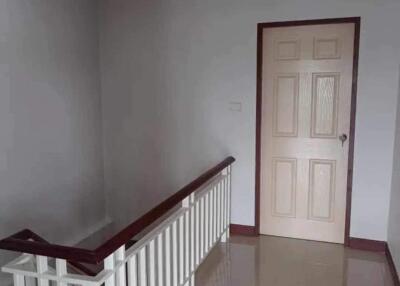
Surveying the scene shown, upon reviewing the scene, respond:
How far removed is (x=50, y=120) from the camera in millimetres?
3361

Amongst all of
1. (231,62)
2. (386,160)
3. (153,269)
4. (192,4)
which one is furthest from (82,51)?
(386,160)

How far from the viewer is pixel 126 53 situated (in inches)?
156

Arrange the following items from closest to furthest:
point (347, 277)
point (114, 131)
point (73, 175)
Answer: point (347, 277) → point (73, 175) → point (114, 131)

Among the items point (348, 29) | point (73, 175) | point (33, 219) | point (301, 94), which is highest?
point (348, 29)

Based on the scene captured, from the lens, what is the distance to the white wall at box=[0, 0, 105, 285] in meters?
2.93

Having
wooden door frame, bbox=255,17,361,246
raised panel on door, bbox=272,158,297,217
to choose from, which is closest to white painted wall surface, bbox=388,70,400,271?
wooden door frame, bbox=255,17,361,246

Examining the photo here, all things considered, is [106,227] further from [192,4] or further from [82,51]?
[192,4]

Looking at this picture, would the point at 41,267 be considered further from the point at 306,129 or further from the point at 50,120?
the point at 306,129

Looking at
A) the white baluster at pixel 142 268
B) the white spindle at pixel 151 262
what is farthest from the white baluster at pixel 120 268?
the white spindle at pixel 151 262

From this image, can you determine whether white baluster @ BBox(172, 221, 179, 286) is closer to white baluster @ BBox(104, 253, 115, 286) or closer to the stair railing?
the stair railing

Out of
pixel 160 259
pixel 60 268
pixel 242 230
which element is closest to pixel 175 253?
pixel 160 259

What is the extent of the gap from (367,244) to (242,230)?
1147 millimetres

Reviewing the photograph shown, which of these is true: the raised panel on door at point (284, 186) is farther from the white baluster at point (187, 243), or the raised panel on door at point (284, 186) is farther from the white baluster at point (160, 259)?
the white baluster at point (160, 259)

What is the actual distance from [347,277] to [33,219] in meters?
2.61
